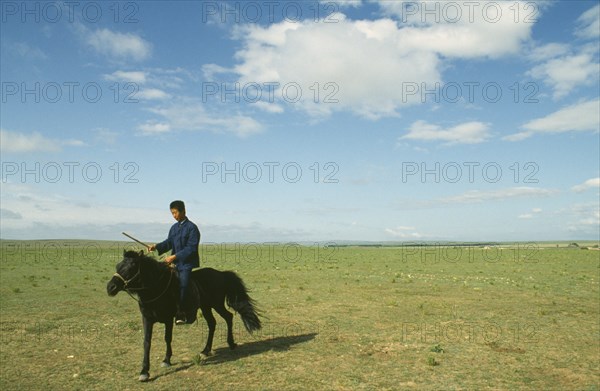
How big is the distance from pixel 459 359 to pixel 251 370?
4793 mm

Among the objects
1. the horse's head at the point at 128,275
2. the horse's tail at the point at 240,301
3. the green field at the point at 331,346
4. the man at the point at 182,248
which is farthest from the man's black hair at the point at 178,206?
the green field at the point at 331,346

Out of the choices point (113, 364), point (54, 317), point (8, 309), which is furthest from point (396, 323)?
point (8, 309)

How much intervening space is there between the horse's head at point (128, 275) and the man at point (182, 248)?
0.95 m

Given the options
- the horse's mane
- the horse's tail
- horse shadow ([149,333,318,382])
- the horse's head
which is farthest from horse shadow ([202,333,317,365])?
the horse's head

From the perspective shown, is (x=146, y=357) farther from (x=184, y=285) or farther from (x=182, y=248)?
(x=182, y=248)

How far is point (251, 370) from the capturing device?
8891mm

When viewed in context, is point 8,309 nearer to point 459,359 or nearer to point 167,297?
point 167,297

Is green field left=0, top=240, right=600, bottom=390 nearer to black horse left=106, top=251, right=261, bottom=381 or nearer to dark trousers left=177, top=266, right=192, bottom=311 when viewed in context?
black horse left=106, top=251, right=261, bottom=381

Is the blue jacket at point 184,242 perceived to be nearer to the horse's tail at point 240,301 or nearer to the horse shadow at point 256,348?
the horse's tail at point 240,301

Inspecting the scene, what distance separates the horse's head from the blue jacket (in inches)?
50.7

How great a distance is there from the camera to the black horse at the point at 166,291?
798cm

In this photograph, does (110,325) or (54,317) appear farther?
(54,317)

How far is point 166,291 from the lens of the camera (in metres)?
8.84

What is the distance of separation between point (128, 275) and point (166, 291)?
1.14 metres
